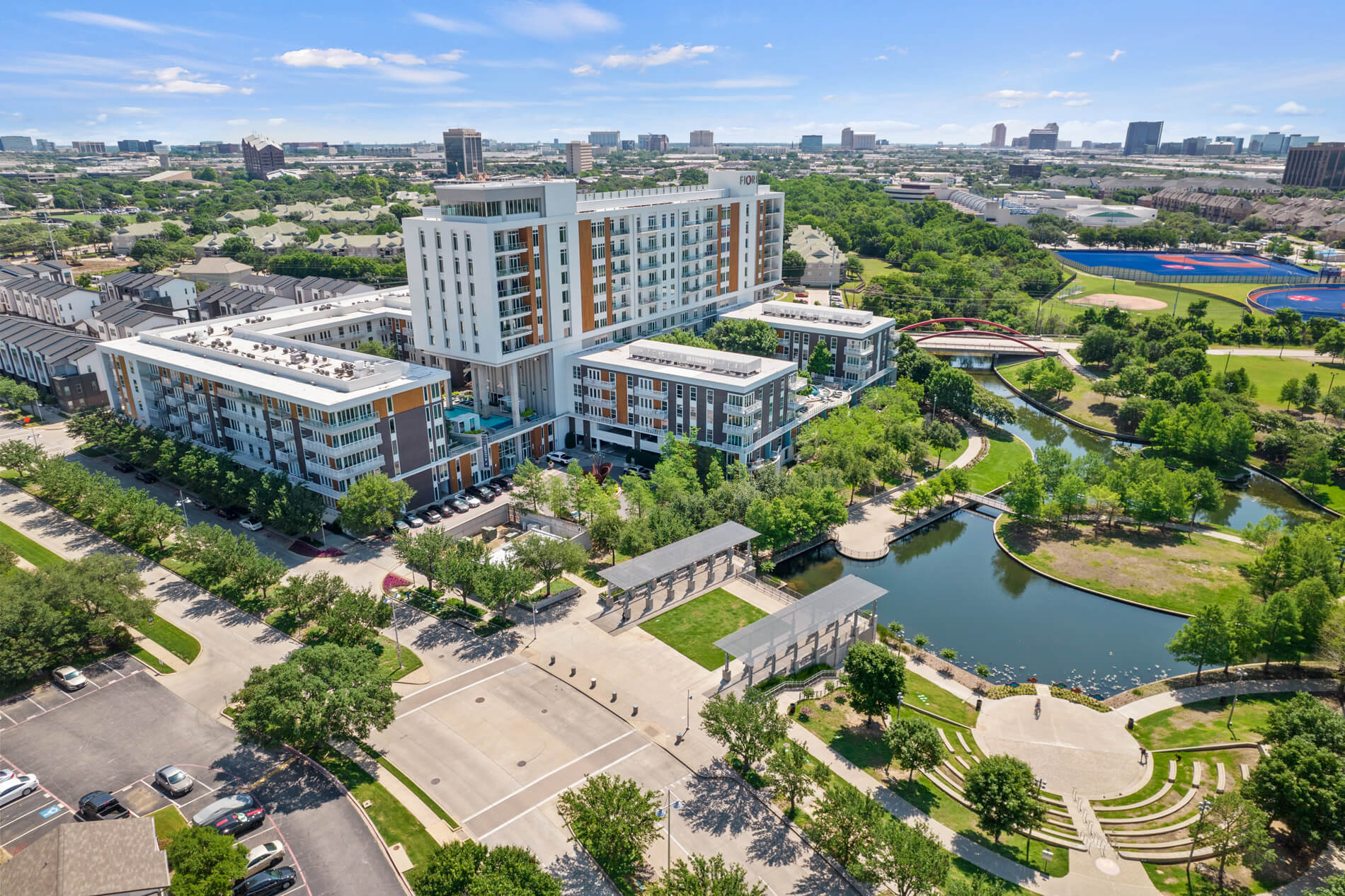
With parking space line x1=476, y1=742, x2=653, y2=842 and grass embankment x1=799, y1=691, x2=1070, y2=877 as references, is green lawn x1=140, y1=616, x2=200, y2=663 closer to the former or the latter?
parking space line x1=476, y1=742, x2=653, y2=842

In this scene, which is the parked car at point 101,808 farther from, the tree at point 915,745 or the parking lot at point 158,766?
the tree at point 915,745

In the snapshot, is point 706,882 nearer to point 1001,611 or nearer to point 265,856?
point 265,856

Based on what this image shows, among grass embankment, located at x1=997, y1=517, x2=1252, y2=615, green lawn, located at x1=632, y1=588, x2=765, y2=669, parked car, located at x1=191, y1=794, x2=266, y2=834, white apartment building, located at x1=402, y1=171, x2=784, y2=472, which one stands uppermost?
white apartment building, located at x1=402, y1=171, x2=784, y2=472

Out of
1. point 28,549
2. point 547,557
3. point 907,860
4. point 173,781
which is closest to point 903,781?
point 907,860

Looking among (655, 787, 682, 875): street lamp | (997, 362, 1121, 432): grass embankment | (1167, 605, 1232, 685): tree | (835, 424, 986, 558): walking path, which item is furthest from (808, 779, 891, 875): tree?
(997, 362, 1121, 432): grass embankment

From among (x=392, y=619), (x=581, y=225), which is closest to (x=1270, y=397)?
(x=581, y=225)

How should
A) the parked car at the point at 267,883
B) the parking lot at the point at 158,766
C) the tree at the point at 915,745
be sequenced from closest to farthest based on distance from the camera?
the parked car at the point at 267,883 < the parking lot at the point at 158,766 < the tree at the point at 915,745

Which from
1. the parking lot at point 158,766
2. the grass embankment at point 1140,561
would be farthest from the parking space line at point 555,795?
the grass embankment at point 1140,561
